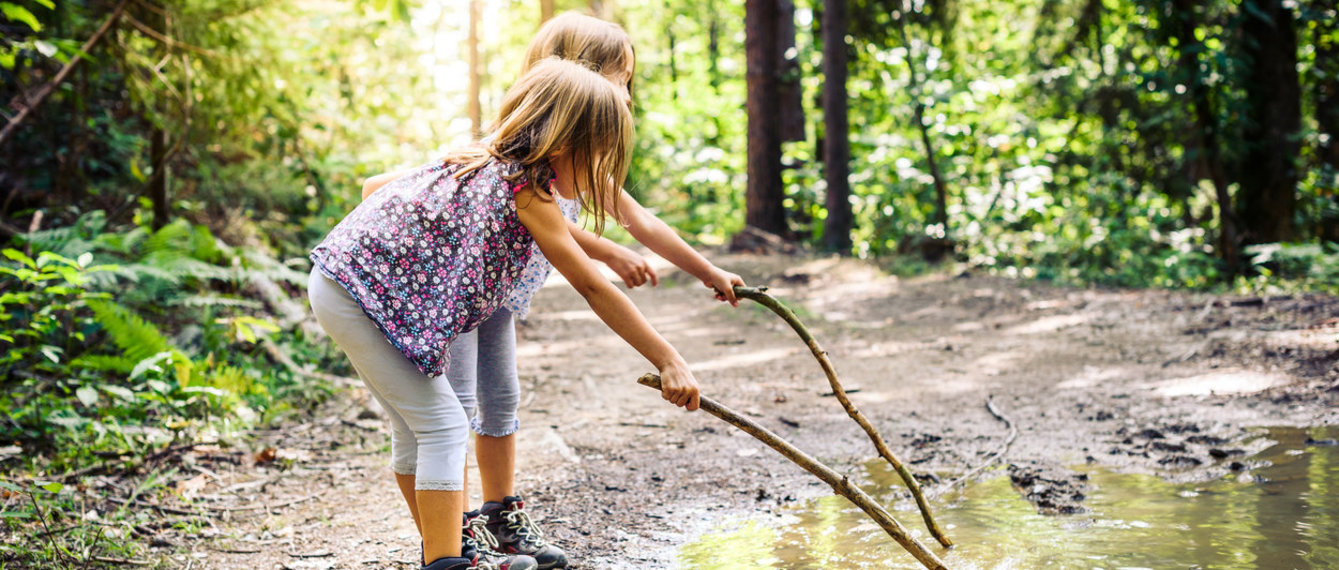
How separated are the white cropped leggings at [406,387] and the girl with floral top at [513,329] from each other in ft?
Answer: 0.79

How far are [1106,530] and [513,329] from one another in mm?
2093

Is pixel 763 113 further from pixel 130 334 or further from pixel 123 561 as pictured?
pixel 123 561

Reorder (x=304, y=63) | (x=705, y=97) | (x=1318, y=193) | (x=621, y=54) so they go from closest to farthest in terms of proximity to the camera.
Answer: (x=621, y=54) → (x=304, y=63) → (x=1318, y=193) → (x=705, y=97)

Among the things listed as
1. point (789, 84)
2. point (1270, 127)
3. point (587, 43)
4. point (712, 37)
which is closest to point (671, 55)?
point (712, 37)

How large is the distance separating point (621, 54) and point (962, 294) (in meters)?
6.15

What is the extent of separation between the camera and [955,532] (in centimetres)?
298

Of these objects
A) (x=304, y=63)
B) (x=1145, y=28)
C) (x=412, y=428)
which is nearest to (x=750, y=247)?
(x=1145, y=28)

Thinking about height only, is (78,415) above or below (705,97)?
below

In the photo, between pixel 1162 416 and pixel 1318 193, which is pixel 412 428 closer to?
pixel 1162 416

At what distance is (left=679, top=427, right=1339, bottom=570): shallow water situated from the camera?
8.77 ft

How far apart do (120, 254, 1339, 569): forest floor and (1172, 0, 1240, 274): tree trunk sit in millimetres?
1829

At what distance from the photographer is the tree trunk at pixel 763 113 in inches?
427

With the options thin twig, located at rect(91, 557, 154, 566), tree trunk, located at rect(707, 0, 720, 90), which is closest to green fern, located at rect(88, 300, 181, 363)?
thin twig, located at rect(91, 557, 154, 566)

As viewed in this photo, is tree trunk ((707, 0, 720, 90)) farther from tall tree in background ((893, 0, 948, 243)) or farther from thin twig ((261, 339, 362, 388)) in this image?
thin twig ((261, 339, 362, 388))
